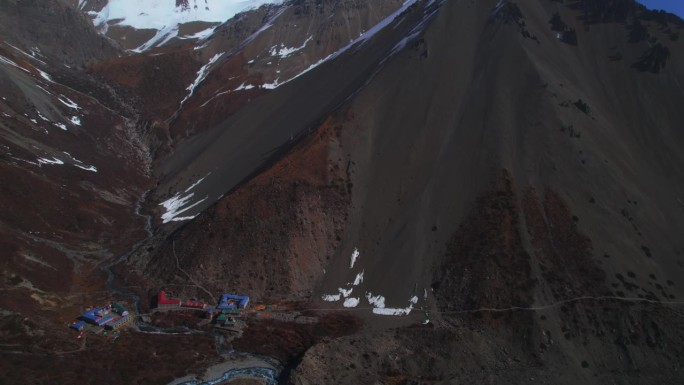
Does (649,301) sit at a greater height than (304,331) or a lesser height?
lesser

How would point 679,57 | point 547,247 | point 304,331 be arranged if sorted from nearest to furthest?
point 304,331 → point 547,247 → point 679,57

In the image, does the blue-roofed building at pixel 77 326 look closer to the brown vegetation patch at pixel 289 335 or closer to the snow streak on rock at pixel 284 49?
the brown vegetation patch at pixel 289 335

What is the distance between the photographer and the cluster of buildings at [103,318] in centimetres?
5488

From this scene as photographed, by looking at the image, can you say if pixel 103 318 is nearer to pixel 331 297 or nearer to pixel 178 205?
pixel 331 297

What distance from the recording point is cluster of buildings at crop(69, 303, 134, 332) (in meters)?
54.9

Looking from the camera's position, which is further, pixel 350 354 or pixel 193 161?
pixel 193 161

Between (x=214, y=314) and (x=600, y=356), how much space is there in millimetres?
39669

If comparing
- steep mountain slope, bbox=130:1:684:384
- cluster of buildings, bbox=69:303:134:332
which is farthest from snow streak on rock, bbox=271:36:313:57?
cluster of buildings, bbox=69:303:134:332

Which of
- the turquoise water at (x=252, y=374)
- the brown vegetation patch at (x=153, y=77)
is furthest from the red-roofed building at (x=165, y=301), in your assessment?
the brown vegetation patch at (x=153, y=77)

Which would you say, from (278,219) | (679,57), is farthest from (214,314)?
(679,57)

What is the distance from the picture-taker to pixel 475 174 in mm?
74625

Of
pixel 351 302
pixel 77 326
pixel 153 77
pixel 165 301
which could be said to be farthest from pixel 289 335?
pixel 153 77

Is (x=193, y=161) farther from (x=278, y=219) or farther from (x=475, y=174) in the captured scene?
(x=475, y=174)

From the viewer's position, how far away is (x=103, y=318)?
5628cm
